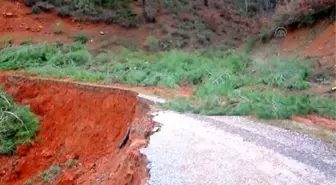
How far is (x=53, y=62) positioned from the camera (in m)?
19.7

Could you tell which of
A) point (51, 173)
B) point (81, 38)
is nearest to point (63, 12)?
point (81, 38)

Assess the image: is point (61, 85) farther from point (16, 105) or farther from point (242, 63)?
point (242, 63)

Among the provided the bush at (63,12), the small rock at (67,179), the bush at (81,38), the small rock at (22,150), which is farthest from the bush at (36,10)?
the small rock at (67,179)

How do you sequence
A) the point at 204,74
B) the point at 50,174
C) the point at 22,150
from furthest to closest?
the point at 204,74
the point at 22,150
the point at 50,174

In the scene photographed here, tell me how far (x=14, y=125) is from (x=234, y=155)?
814cm

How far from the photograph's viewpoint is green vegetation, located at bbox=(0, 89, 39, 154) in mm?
13461

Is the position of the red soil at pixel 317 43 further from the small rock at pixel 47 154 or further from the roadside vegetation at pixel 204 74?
the small rock at pixel 47 154

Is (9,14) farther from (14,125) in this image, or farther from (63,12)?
(14,125)

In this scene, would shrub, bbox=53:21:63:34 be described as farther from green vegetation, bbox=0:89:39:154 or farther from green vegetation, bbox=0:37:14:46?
green vegetation, bbox=0:89:39:154

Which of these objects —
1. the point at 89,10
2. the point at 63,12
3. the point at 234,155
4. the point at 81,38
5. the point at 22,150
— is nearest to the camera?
the point at 234,155

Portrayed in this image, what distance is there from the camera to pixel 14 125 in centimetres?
1388

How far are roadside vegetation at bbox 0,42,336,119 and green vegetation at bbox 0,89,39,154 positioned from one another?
9.66ft

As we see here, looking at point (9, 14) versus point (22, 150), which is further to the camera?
point (9, 14)

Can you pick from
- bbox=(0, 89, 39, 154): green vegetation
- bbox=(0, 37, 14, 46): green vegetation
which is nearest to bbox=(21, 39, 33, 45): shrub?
bbox=(0, 37, 14, 46): green vegetation
